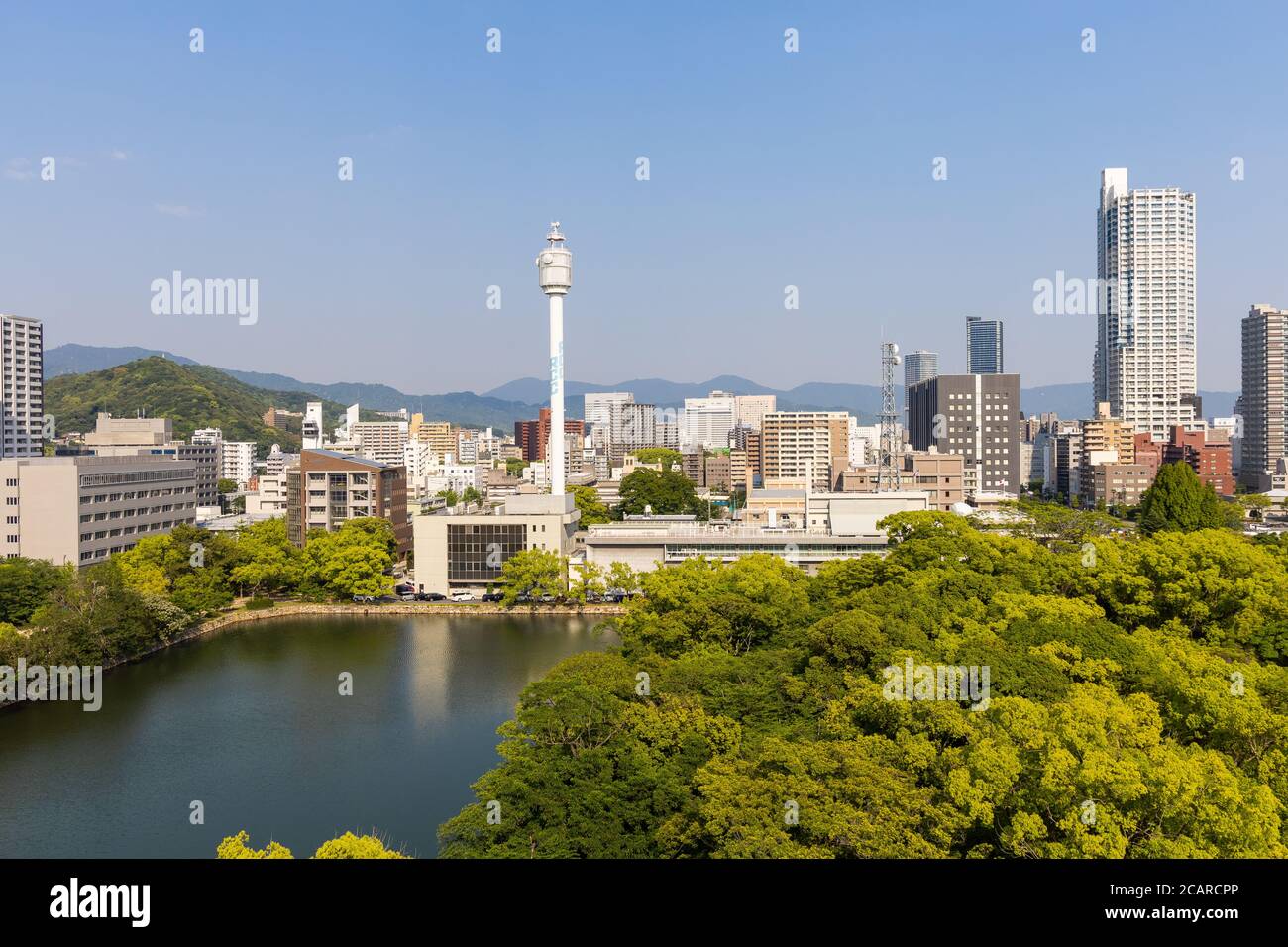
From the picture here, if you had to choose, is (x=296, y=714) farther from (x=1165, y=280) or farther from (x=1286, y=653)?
(x=1165, y=280)

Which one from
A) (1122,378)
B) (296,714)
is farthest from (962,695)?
(1122,378)

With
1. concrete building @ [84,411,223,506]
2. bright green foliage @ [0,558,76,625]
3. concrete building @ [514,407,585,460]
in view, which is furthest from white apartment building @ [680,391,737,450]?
bright green foliage @ [0,558,76,625]

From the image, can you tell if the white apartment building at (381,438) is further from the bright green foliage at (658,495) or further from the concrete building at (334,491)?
the concrete building at (334,491)

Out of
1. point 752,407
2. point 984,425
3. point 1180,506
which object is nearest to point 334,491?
point 1180,506

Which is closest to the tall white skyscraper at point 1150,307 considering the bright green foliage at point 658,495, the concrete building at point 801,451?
the concrete building at point 801,451
